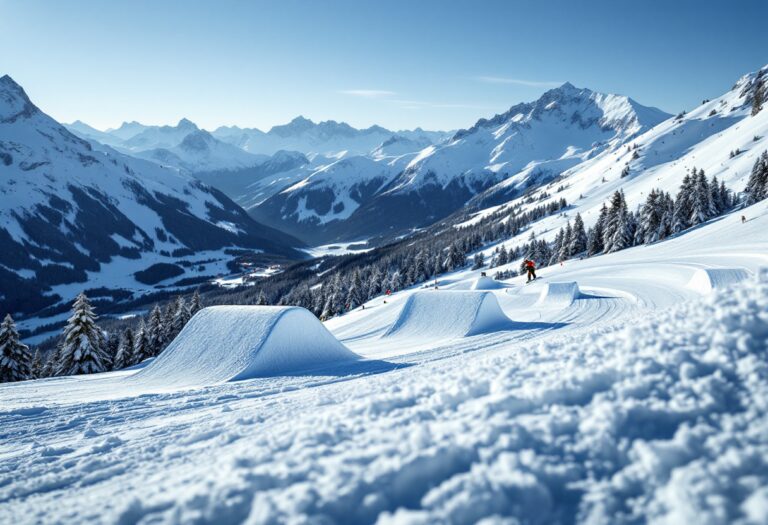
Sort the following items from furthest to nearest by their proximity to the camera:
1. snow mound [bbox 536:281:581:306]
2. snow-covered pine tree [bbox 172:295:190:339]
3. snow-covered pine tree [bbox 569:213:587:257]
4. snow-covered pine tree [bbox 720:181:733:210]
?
snow-covered pine tree [bbox 569:213:587:257] < snow-covered pine tree [bbox 720:181:733:210] < snow-covered pine tree [bbox 172:295:190:339] < snow mound [bbox 536:281:581:306]

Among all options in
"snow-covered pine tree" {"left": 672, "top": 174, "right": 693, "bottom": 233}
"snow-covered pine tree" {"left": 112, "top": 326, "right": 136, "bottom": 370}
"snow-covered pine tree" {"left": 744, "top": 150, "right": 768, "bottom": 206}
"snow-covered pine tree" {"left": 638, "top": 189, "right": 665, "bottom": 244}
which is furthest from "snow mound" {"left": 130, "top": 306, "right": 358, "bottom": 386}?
"snow-covered pine tree" {"left": 744, "top": 150, "right": 768, "bottom": 206}

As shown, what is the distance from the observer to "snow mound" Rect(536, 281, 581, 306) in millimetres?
21930

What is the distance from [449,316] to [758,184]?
5999cm

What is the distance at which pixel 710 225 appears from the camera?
42781 millimetres

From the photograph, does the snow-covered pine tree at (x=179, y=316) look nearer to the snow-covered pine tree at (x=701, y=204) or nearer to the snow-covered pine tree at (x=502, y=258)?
the snow-covered pine tree at (x=701, y=204)

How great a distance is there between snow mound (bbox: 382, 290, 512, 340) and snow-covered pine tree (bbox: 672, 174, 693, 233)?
1757 inches

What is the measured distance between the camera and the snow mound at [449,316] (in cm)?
1692

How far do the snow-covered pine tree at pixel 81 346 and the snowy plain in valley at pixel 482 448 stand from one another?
26.6m

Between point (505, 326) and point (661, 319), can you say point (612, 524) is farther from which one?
point (505, 326)

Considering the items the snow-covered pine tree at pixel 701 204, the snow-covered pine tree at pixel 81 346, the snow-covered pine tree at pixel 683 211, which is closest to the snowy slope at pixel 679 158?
the snow-covered pine tree at pixel 701 204

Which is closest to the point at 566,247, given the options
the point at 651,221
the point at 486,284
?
the point at 651,221

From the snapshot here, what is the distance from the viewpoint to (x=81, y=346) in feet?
97.5

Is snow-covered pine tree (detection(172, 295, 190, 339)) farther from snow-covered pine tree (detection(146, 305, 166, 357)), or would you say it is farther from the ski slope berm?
the ski slope berm

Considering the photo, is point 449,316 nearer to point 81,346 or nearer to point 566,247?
point 81,346
